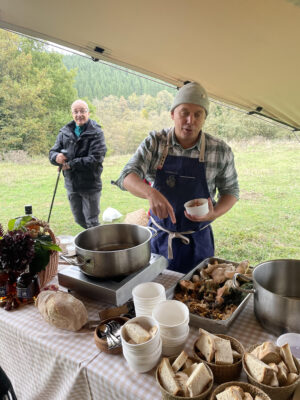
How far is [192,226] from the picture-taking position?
5.73 feet

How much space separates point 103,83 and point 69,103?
1.66 metres

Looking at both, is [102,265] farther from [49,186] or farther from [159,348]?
[49,186]

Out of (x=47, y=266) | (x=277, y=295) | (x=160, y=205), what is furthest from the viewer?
(x=160, y=205)

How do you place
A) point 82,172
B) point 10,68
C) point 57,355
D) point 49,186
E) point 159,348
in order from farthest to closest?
point 10,68, point 49,186, point 82,172, point 57,355, point 159,348

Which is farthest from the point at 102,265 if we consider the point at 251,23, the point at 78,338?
the point at 251,23

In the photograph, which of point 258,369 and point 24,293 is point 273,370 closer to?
point 258,369

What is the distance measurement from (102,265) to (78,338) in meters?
0.27

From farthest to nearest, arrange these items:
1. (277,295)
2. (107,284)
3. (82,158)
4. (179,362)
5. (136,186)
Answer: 1. (82,158)
2. (136,186)
3. (107,284)
4. (277,295)
5. (179,362)

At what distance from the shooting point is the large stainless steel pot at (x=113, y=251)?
3.59 ft

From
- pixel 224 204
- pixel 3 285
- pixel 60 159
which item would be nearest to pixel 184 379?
pixel 3 285

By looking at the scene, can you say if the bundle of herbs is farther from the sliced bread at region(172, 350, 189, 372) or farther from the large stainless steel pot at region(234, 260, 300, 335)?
the large stainless steel pot at region(234, 260, 300, 335)

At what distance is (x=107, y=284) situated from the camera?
3.64ft

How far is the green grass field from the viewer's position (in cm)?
445

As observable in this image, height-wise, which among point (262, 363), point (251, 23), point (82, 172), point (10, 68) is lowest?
point (262, 363)
